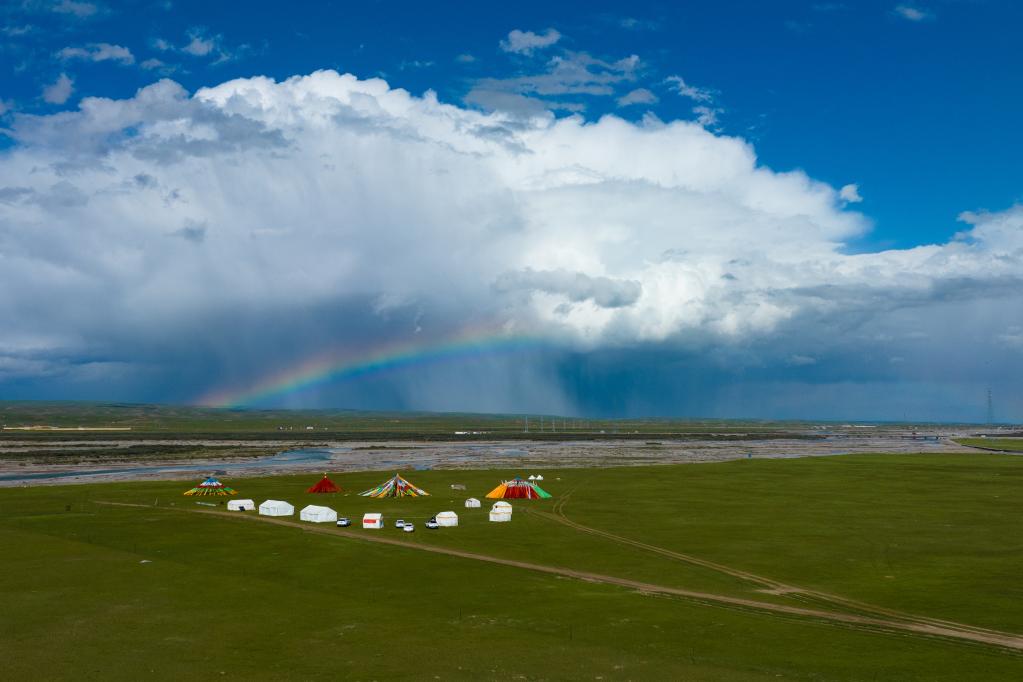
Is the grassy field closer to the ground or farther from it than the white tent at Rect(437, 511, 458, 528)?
closer to the ground

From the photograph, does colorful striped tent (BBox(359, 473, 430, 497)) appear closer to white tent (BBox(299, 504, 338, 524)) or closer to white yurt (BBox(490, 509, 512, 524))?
white tent (BBox(299, 504, 338, 524))

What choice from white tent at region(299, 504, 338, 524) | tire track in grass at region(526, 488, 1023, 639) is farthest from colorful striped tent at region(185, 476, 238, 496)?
tire track in grass at region(526, 488, 1023, 639)

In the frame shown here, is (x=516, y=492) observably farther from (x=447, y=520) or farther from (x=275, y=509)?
(x=275, y=509)

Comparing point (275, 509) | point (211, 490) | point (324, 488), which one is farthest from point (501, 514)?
point (211, 490)

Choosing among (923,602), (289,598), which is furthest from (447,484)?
(923,602)

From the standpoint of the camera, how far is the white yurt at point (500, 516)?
289ft

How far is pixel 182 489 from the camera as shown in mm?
122938

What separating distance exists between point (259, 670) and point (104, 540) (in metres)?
44.4

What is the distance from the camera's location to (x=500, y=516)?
8825 cm

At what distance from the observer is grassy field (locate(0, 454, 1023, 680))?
39.2 meters

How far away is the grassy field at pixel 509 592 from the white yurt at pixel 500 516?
1.43 m

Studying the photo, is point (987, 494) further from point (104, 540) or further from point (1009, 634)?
point (104, 540)

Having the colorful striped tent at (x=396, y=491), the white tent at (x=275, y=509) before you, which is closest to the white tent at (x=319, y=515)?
the white tent at (x=275, y=509)

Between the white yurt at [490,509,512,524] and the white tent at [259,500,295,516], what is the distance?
80.2ft
